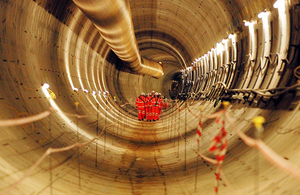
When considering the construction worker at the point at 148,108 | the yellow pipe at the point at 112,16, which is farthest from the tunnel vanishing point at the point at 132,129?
the construction worker at the point at 148,108

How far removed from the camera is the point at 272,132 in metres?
4.05

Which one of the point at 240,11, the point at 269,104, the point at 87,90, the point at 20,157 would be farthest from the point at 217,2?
the point at 20,157

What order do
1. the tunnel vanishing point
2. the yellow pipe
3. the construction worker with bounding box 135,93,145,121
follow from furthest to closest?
the construction worker with bounding box 135,93,145,121 < the yellow pipe < the tunnel vanishing point

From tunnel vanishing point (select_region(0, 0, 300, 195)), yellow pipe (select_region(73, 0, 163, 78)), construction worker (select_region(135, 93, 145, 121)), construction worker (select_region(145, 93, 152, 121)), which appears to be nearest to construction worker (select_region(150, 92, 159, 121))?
construction worker (select_region(145, 93, 152, 121))

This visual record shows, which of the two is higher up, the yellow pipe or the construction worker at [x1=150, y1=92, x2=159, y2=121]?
the yellow pipe

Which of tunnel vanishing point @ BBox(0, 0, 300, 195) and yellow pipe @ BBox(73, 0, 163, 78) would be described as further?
yellow pipe @ BBox(73, 0, 163, 78)

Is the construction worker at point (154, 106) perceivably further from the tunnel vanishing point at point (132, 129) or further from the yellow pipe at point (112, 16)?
the yellow pipe at point (112, 16)

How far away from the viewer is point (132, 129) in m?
10.4

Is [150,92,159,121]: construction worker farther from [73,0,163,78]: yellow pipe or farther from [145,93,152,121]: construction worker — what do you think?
[73,0,163,78]: yellow pipe

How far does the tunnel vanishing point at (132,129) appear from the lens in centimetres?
333

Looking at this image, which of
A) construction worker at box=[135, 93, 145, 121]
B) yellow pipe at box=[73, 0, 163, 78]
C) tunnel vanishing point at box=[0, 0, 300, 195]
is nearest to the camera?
tunnel vanishing point at box=[0, 0, 300, 195]

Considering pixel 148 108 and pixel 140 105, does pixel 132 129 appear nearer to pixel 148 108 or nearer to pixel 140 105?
pixel 140 105

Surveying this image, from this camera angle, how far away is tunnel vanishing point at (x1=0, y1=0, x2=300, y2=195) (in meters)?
3.33

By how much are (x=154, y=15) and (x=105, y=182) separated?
11.7 meters
